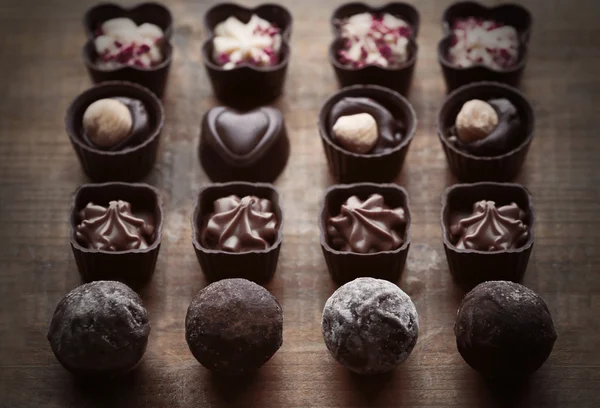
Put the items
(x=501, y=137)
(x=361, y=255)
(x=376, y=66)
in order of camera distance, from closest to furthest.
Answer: (x=361, y=255)
(x=501, y=137)
(x=376, y=66)

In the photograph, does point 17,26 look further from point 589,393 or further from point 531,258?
point 589,393

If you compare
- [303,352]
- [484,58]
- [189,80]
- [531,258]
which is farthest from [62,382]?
[484,58]

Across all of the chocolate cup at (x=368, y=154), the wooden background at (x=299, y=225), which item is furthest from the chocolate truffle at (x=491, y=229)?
the chocolate cup at (x=368, y=154)

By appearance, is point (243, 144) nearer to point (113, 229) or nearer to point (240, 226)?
point (240, 226)

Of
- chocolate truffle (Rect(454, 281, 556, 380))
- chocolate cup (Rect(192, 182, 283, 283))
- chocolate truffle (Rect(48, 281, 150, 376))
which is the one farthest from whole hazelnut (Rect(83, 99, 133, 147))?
chocolate truffle (Rect(454, 281, 556, 380))

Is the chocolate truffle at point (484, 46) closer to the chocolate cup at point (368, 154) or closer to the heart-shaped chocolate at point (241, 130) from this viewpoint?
the chocolate cup at point (368, 154)

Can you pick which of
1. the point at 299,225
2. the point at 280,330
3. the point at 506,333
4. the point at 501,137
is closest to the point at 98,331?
the point at 280,330
